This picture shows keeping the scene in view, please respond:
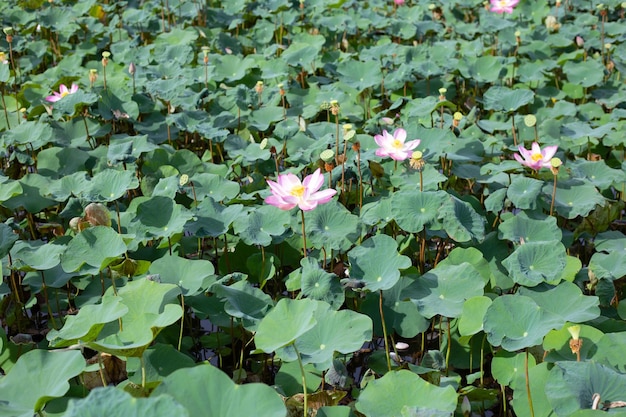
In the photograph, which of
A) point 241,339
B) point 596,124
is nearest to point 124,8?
point 596,124

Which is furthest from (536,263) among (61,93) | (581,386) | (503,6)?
(503,6)

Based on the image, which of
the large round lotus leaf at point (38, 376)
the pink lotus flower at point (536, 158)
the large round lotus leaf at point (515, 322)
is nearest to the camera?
the large round lotus leaf at point (38, 376)

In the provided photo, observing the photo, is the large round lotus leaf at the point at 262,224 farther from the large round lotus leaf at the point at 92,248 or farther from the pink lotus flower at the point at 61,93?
the pink lotus flower at the point at 61,93

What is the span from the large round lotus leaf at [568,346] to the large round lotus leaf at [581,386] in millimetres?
149

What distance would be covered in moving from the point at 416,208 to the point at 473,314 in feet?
1.34

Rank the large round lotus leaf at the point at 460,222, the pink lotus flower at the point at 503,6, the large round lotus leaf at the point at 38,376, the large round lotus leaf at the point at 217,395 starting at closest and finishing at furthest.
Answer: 1. the large round lotus leaf at the point at 217,395
2. the large round lotus leaf at the point at 38,376
3. the large round lotus leaf at the point at 460,222
4. the pink lotus flower at the point at 503,6

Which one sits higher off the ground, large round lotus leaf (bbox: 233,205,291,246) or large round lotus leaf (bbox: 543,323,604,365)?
large round lotus leaf (bbox: 233,205,291,246)

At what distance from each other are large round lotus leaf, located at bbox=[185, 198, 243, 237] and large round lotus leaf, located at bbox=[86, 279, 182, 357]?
0.30m

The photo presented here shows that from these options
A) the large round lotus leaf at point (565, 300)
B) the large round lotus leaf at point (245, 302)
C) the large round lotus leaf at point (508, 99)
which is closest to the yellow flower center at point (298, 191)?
the large round lotus leaf at point (245, 302)

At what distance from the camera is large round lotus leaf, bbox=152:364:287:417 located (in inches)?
48.1

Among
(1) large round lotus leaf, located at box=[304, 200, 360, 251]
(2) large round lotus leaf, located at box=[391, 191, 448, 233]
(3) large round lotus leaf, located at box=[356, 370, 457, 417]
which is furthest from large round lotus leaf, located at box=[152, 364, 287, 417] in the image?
(2) large round lotus leaf, located at box=[391, 191, 448, 233]

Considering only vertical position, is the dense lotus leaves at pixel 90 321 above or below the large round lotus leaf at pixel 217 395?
below

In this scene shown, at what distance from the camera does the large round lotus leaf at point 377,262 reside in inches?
70.8

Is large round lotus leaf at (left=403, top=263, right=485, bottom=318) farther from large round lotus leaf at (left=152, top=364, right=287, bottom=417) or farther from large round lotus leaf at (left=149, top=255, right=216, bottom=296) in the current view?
large round lotus leaf at (left=152, top=364, right=287, bottom=417)
